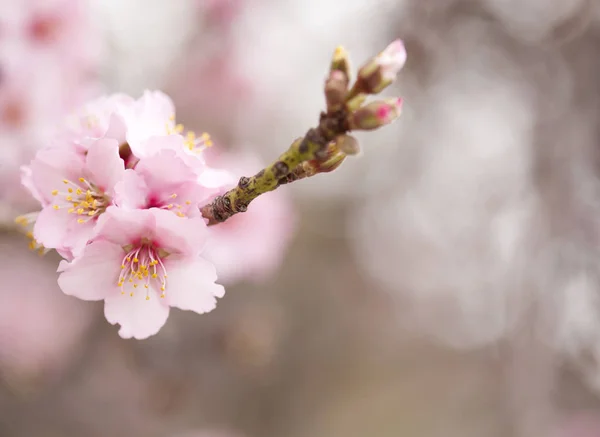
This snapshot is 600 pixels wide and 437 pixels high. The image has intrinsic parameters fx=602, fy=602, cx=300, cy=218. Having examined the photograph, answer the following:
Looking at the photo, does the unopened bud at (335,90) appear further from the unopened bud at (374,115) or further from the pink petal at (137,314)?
the pink petal at (137,314)

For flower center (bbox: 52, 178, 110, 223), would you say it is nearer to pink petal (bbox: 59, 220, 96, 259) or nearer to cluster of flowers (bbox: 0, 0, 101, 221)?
pink petal (bbox: 59, 220, 96, 259)

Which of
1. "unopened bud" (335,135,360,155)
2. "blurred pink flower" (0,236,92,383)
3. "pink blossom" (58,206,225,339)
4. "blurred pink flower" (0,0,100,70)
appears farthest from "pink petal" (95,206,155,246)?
"blurred pink flower" (0,236,92,383)

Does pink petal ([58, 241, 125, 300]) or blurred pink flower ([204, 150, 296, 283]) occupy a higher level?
blurred pink flower ([204, 150, 296, 283])

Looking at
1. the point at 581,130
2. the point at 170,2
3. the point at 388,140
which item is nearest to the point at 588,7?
the point at 581,130

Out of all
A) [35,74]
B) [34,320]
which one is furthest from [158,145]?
[34,320]

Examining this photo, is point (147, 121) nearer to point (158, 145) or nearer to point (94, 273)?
point (158, 145)

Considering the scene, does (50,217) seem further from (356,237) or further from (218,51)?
(356,237)
